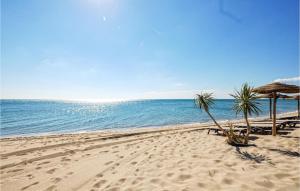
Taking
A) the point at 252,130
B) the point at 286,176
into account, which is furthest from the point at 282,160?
the point at 252,130

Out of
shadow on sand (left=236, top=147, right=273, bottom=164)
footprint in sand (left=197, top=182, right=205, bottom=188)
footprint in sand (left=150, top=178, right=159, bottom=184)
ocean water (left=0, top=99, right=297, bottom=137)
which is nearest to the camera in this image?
footprint in sand (left=197, top=182, right=205, bottom=188)

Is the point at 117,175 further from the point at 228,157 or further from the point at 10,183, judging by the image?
the point at 228,157

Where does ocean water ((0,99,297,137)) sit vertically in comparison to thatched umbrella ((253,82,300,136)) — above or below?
below

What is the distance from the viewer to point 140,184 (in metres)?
4.77

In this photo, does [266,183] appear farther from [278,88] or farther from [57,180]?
[278,88]

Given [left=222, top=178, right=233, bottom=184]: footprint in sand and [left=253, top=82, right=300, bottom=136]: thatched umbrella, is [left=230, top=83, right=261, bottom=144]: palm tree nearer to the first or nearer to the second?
[left=253, top=82, right=300, bottom=136]: thatched umbrella

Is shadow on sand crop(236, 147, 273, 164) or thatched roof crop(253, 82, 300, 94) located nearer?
shadow on sand crop(236, 147, 273, 164)

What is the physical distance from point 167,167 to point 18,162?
18.9ft

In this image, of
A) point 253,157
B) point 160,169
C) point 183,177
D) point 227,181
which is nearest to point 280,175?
point 227,181

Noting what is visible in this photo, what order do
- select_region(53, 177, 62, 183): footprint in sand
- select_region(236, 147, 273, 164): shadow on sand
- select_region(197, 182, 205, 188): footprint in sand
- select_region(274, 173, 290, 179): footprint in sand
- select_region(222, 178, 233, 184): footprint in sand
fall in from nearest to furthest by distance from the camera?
select_region(197, 182, 205, 188): footprint in sand → select_region(222, 178, 233, 184): footprint in sand → select_region(274, 173, 290, 179): footprint in sand → select_region(53, 177, 62, 183): footprint in sand → select_region(236, 147, 273, 164): shadow on sand

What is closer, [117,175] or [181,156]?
[117,175]

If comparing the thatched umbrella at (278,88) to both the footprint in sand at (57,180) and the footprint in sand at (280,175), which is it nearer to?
the footprint in sand at (280,175)

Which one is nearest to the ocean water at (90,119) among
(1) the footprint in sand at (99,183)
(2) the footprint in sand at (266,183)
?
(1) the footprint in sand at (99,183)

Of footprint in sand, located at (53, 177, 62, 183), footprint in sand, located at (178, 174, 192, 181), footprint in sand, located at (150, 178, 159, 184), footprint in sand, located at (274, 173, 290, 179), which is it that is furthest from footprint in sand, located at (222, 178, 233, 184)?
footprint in sand, located at (53, 177, 62, 183)
